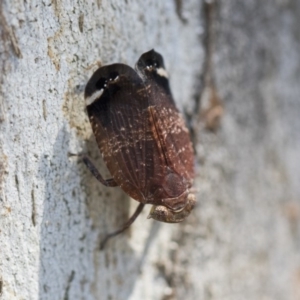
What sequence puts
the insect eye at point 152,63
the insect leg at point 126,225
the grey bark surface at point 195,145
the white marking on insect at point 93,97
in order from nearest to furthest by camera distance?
the grey bark surface at point 195,145
the white marking on insect at point 93,97
the insect eye at point 152,63
the insect leg at point 126,225

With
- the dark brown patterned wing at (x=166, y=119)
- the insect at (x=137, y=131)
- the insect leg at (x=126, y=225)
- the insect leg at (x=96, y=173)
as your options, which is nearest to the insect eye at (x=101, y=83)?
Answer: the insect at (x=137, y=131)

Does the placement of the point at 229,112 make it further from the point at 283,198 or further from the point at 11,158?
the point at 11,158

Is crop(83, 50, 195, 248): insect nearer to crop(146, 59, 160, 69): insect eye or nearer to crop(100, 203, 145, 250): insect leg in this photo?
crop(146, 59, 160, 69): insect eye

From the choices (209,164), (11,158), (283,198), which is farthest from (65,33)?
(283,198)

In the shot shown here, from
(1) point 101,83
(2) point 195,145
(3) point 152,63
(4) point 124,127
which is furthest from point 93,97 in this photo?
(2) point 195,145

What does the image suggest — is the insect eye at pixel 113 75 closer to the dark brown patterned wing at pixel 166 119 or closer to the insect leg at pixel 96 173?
the dark brown patterned wing at pixel 166 119

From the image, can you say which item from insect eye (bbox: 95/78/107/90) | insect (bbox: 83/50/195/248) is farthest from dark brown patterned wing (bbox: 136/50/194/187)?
insect eye (bbox: 95/78/107/90)
